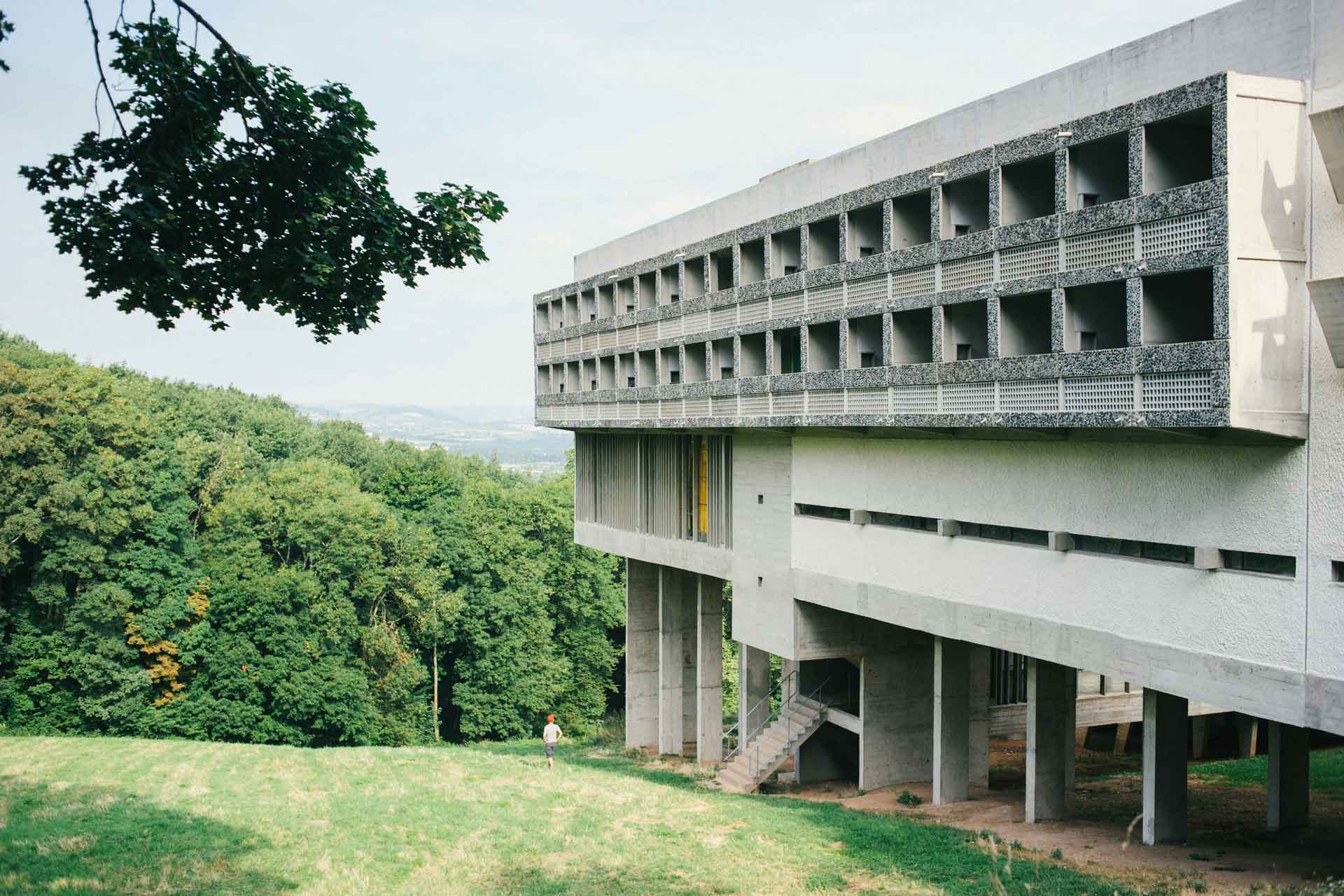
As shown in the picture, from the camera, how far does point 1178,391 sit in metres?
16.1

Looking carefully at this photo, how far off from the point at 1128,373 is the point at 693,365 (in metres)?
16.0

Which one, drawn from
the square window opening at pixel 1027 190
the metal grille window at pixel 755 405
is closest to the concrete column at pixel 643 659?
the metal grille window at pixel 755 405

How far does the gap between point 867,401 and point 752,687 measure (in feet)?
45.7

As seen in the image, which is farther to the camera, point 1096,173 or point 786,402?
point 786,402

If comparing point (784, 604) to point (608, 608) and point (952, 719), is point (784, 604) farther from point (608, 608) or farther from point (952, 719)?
point (608, 608)

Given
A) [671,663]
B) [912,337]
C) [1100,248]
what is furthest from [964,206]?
[671,663]

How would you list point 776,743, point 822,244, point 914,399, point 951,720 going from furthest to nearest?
point 776,743, point 951,720, point 822,244, point 914,399

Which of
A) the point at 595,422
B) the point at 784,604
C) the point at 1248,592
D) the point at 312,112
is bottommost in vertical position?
the point at 784,604

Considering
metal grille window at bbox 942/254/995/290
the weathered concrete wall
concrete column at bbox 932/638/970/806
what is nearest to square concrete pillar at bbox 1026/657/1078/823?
concrete column at bbox 932/638/970/806

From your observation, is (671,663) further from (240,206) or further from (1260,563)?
(240,206)

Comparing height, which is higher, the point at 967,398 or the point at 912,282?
the point at 912,282

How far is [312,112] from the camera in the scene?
42.2 feet

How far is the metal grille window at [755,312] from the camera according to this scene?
27750mm

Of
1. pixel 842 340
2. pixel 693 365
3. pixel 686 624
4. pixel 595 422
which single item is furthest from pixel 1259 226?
pixel 686 624
